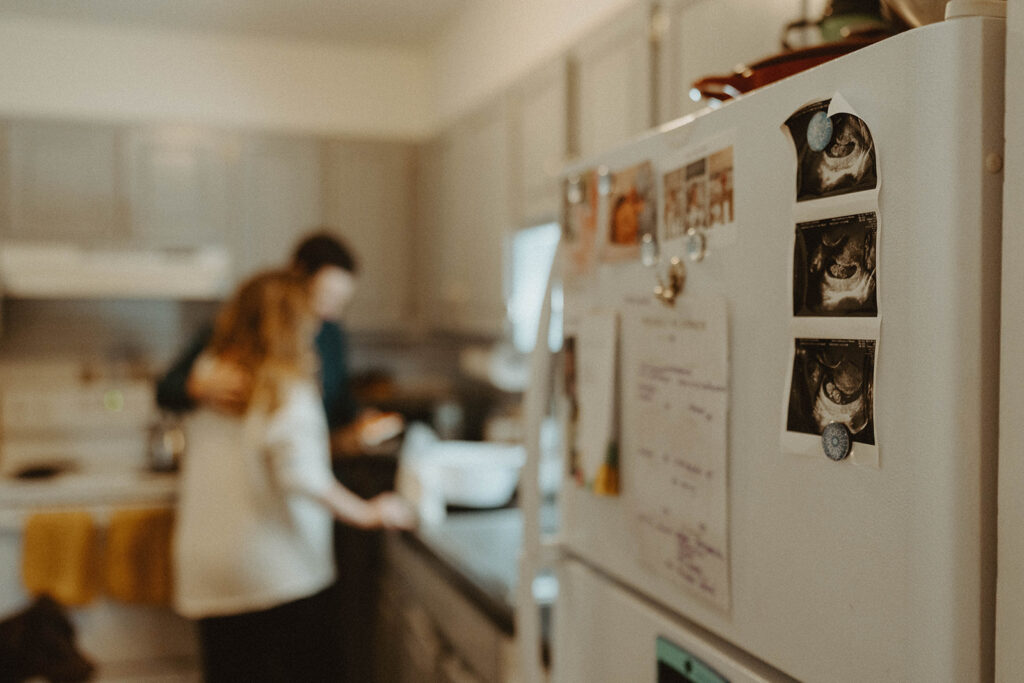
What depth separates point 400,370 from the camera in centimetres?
394

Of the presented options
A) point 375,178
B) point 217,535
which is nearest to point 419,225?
point 375,178

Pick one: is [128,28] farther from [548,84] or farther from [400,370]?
[548,84]

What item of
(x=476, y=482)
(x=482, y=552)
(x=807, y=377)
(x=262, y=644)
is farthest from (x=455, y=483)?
(x=807, y=377)

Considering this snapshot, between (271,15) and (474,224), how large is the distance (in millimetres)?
1203

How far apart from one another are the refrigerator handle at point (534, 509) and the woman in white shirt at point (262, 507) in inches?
44.3

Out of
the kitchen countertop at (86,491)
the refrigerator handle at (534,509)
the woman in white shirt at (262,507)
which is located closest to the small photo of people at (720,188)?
the refrigerator handle at (534,509)

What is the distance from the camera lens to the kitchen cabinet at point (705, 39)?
1.33 m

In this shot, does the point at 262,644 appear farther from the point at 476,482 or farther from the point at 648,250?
the point at 648,250

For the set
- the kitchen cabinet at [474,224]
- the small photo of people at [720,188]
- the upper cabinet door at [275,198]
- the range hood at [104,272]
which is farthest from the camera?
the upper cabinet door at [275,198]

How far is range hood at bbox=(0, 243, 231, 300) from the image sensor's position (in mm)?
3068

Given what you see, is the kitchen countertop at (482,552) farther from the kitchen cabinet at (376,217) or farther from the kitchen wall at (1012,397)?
the kitchen cabinet at (376,217)

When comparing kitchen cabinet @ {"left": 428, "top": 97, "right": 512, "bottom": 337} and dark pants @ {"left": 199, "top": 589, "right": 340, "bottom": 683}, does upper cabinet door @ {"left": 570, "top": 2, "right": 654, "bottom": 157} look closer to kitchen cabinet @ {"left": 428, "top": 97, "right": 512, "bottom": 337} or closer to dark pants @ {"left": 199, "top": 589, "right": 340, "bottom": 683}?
kitchen cabinet @ {"left": 428, "top": 97, "right": 512, "bottom": 337}

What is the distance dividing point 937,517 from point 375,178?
318 cm

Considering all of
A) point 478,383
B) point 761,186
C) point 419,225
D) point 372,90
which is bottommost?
point 478,383
